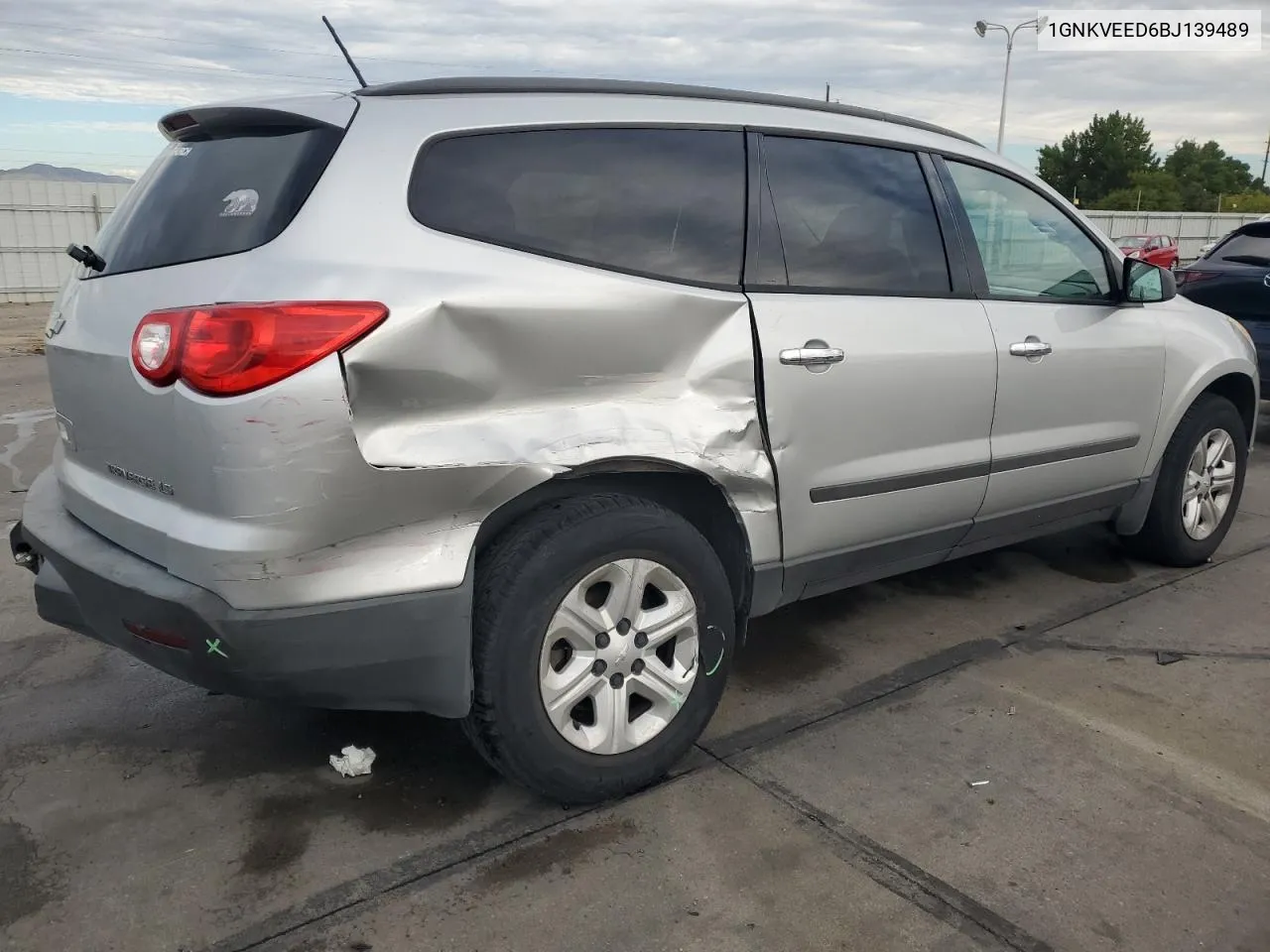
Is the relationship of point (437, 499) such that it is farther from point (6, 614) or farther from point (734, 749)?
point (6, 614)

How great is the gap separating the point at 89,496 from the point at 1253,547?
5102mm

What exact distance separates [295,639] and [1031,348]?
8.72ft

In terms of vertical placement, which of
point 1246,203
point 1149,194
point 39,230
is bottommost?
point 39,230

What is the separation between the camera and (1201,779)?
2.99 meters

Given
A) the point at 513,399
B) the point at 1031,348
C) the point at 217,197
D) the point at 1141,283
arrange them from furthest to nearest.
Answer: the point at 1141,283
the point at 1031,348
the point at 217,197
the point at 513,399

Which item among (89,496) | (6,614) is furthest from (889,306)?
(6,614)

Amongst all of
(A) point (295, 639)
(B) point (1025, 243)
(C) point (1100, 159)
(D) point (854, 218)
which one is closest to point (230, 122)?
(A) point (295, 639)

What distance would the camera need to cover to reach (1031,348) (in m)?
3.71

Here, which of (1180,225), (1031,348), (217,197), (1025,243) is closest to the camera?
(217,197)

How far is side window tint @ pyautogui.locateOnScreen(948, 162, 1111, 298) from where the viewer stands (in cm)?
375

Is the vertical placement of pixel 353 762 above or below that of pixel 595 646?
below

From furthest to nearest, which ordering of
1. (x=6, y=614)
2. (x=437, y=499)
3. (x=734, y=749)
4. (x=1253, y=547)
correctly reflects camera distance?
(x=1253, y=547) → (x=6, y=614) → (x=734, y=749) → (x=437, y=499)

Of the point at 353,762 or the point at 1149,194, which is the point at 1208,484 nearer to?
the point at 353,762

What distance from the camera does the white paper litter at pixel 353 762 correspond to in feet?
9.73
